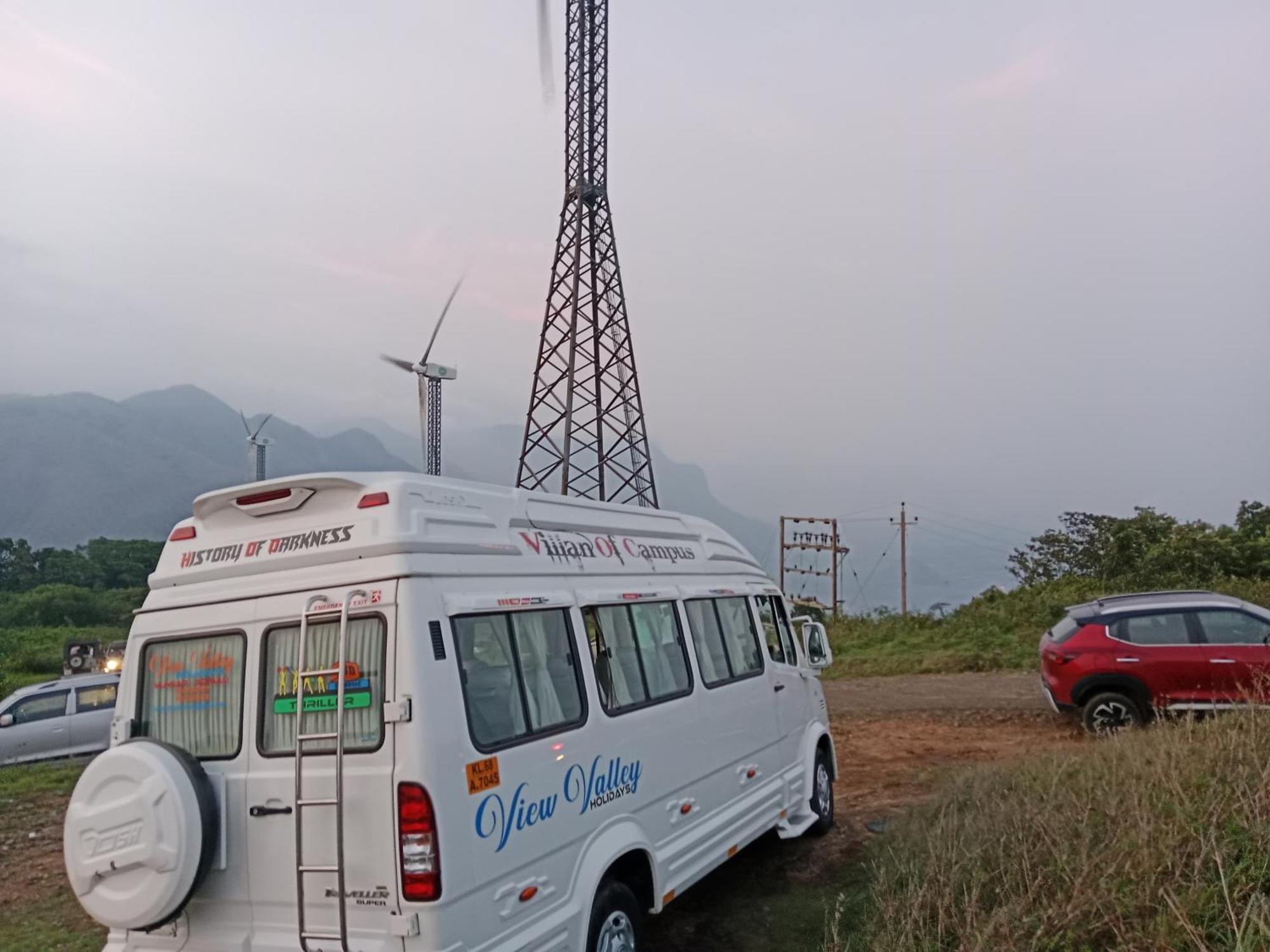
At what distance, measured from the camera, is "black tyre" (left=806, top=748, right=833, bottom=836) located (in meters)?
7.55

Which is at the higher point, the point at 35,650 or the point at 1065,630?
the point at 1065,630

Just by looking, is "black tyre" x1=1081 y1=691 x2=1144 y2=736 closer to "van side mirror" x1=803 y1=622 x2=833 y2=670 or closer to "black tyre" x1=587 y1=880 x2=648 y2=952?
"van side mirror" x1=803 y1=622 x2=833 y2=670

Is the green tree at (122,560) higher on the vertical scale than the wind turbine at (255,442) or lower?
lower

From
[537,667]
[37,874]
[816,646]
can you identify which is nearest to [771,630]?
[816,646]

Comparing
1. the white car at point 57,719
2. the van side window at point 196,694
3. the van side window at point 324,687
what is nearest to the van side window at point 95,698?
the white car at point 57,719

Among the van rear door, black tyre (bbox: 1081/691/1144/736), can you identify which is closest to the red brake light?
the van rear door

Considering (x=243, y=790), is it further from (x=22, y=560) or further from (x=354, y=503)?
(x=22, y=560)

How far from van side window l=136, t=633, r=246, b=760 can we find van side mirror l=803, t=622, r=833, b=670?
16.5 ft

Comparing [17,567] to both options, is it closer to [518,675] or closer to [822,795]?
[822,795]

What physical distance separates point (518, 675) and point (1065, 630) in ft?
29.5

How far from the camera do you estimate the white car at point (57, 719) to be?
13648mm

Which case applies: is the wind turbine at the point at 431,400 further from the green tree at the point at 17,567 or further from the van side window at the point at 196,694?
the green tree at the point at 17,567

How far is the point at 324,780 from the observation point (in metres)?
3.84

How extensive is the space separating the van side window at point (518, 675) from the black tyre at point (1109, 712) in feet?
27.0
